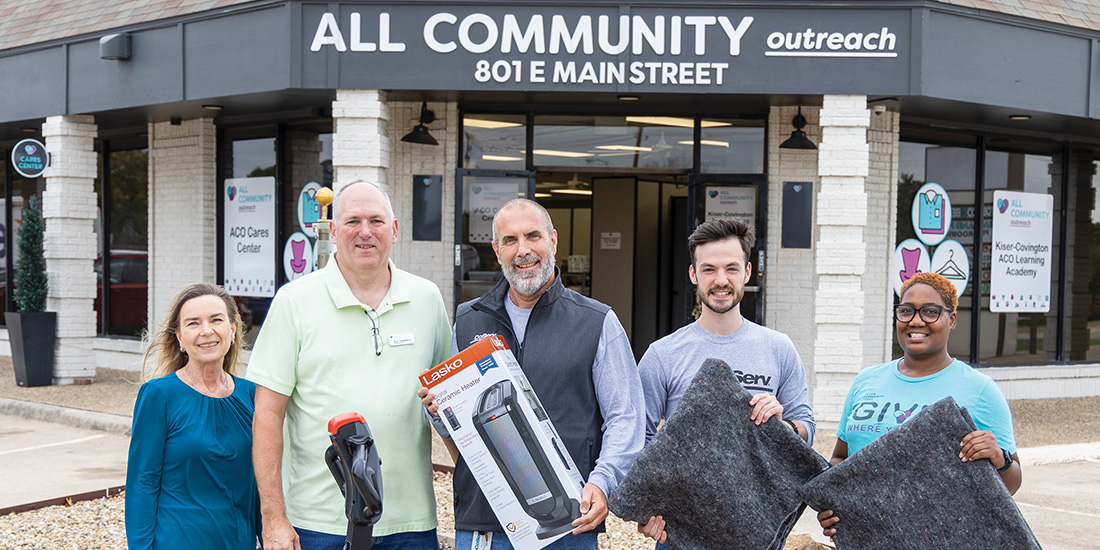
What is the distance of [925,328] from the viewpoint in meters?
2.86

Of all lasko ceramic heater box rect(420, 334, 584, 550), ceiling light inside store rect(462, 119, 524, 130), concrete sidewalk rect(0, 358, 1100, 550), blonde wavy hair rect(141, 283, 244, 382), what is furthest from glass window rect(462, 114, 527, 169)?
lasko ceramic heater box rect(420, 334, 584, 550)

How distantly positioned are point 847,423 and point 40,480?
20.3 ft

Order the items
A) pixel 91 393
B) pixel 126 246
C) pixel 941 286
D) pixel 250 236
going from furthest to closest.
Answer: pixel 126 246 → pixel 250 236 → pixel 91 393 → pixel 941 286

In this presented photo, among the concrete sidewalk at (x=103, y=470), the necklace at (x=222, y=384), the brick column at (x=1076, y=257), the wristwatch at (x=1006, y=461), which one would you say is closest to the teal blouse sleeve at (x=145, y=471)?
the necklace at (x=222, y=384)

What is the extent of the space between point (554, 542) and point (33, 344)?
10369 mm

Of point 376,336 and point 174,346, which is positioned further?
point 174,346

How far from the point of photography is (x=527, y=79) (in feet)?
29.8

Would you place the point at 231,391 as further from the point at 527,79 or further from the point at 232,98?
the point at 232,98

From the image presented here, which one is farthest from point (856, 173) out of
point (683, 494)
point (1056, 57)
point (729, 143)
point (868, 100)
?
point (683, 494)

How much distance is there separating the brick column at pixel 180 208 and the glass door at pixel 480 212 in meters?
3.81

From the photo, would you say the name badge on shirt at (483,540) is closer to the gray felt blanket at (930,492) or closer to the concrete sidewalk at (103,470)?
the gray felt blanket at (930,492)

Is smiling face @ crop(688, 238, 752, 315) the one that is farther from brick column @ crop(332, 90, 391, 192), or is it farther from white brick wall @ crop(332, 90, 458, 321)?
white brick wall @ crop(332, 90, 458, 321)

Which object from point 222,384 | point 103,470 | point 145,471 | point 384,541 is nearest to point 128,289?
point 103,470

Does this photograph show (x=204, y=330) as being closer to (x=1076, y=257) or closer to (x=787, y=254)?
(x=787, y=254)
